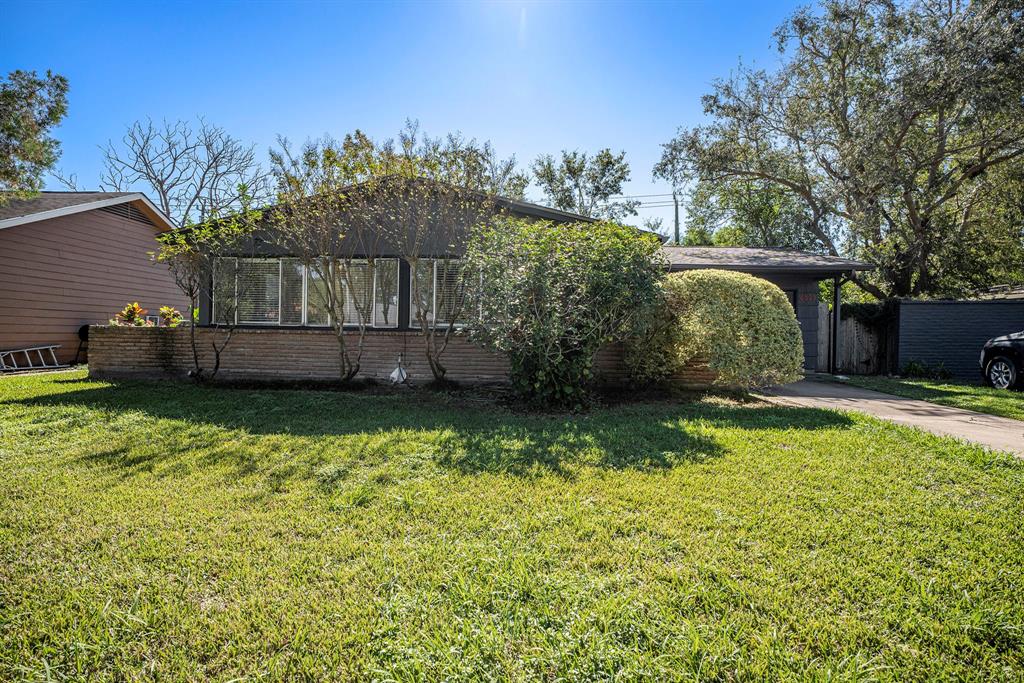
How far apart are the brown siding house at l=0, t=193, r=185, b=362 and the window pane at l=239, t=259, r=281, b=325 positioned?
220 inches

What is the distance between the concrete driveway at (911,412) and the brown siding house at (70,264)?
16.5 metres

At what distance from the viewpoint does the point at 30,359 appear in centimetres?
1210

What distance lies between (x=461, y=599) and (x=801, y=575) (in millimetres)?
1791

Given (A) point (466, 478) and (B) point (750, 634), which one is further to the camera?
(A) point (466, 478)

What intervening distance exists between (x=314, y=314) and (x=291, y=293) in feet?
2.32

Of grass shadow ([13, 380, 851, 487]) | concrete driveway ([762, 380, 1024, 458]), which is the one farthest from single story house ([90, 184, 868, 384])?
concrete driveway ([762, 380, 1024, 458])

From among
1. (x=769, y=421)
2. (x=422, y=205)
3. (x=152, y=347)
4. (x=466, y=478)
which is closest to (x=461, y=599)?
(x=466, y=478)

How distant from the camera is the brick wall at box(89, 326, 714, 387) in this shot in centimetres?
877

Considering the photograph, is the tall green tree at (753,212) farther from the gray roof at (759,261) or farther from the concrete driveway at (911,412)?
the concrete driveway at (911,412)

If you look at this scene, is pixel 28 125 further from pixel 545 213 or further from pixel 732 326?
pixel 732 326

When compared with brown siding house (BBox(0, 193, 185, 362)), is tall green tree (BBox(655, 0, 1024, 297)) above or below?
above

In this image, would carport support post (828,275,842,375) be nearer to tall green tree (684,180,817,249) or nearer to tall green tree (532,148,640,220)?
tall green tree (684,180,817,249)

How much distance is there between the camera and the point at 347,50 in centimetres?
946

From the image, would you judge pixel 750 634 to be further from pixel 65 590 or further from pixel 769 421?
pixel 769 421
